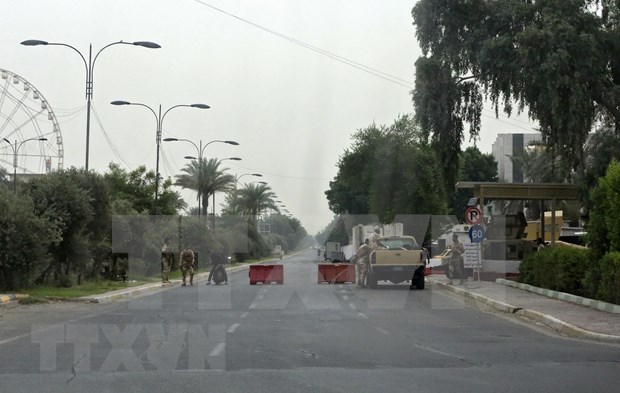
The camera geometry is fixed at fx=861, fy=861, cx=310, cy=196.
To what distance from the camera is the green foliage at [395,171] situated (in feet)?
210

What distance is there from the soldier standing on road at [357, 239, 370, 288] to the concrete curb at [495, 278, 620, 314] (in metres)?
5.31

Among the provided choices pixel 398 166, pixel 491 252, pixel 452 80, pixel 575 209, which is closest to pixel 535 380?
pixel 452 80

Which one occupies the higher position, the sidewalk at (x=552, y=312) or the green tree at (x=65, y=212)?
the green tree at (x=65, y=212)

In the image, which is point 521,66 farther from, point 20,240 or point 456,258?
point 20,240

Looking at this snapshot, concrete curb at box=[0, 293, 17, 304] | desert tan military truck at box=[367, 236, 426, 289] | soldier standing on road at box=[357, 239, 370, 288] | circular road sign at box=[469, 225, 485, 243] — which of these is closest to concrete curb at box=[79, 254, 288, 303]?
concrete curb at box=[0, 293, 17, 304]

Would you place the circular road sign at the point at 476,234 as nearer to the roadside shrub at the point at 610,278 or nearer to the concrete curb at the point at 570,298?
the concrete curb at the point at 570,298

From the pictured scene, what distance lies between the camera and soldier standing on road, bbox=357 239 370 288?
33.0 metres

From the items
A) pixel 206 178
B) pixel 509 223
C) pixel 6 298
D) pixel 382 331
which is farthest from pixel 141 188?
pixel 382 331

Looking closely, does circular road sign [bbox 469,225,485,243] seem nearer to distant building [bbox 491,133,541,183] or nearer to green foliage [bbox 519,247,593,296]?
green foliage [bbox 519,247,593,296]

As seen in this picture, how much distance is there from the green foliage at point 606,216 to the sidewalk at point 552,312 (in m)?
1.74

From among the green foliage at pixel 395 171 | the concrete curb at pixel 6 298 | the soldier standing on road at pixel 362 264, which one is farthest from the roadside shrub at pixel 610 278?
the green foliage at pixel 395 171

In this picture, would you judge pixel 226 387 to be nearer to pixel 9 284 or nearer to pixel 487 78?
pixel 9 284

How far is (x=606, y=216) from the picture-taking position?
21688mm

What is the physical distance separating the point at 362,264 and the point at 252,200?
67350mm
